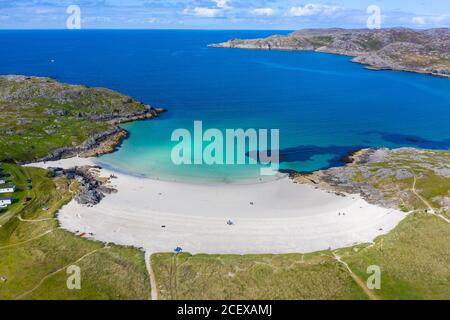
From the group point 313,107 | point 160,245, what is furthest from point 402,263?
point 313,107

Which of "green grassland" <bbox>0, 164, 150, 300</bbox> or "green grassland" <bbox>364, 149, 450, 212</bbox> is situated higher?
"green grassland" <bbox>364, 149, 450, 212</bbox>

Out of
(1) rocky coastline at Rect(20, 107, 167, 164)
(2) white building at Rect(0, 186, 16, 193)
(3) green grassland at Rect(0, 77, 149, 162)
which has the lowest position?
(2) white building at Rect(0, 186, 16, 193)

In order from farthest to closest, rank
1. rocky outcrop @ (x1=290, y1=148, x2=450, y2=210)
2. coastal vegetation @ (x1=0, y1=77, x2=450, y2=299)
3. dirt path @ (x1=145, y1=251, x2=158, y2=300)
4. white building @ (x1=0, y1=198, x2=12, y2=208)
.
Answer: rocky outcrop @ (x1=290, y1=148, x2=450, y2=210) < white building @ (x1=0, y1=198, x2=12, y2=208) < coastal vegetation @ (x1=0, y1=77, x2=450, y2=299) < dirt path @ (x1=145, y1=251, x2=158, y2=300)

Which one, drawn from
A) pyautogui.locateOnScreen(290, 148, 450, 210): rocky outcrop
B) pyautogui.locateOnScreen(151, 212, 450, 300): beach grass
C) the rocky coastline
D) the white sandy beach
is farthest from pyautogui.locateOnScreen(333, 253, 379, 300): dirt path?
the rocky coastline

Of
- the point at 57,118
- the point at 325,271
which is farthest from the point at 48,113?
the point at 325,271

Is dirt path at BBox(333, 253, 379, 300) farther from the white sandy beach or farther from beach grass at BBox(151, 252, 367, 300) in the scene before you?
the white sandy beach

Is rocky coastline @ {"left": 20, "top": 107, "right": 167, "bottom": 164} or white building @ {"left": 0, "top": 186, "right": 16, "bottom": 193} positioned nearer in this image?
white building @ {"left": 0, "top": 186, "right": 16, "bottom": 193}
